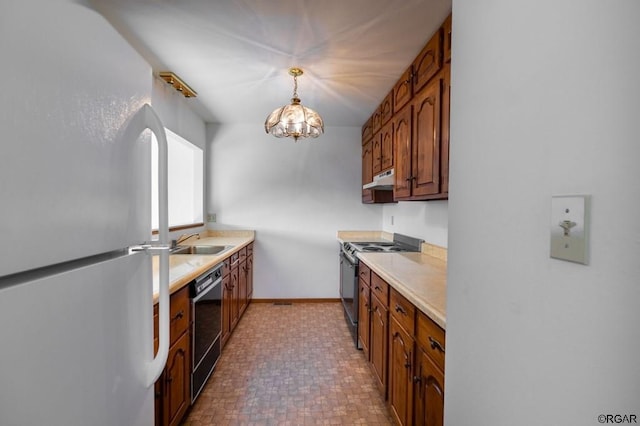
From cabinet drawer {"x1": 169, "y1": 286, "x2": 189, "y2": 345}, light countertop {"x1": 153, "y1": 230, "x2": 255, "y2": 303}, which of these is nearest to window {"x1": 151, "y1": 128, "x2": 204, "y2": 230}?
light countertop {"x1": 153, "y1": 230, "x2": 255, "y2": 303}

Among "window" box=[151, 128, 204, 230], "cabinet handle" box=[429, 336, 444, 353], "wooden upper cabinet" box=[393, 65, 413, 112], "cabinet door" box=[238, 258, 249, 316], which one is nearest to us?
"cabinet handle" box=[429, 336, 444, 353]

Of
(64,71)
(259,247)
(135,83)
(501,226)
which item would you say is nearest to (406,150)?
(501,226)

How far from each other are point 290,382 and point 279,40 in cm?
240

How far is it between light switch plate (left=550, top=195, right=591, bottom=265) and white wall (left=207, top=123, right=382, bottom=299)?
3.54 m

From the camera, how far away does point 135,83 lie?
0.79 metres

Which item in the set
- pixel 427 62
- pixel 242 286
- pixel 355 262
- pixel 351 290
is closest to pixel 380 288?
pixel 355 262

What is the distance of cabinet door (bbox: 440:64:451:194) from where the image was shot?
5.18 feet

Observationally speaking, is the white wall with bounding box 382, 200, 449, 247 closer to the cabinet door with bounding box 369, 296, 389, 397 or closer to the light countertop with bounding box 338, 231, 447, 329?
the light countertop with bounding box 338, 231, 447, 329

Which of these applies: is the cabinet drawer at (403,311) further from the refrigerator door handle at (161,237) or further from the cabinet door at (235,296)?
the cabinet door at (235,296)

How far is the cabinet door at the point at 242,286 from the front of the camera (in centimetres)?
317

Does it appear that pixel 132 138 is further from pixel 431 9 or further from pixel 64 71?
pixel 431 9

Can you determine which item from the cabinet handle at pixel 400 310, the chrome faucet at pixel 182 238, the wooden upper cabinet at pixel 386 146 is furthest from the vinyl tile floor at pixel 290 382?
the wooden upper cabinet at pixel 386 146

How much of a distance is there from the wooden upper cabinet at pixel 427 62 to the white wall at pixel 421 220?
878 millimetres

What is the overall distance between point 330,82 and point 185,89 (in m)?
1.33
